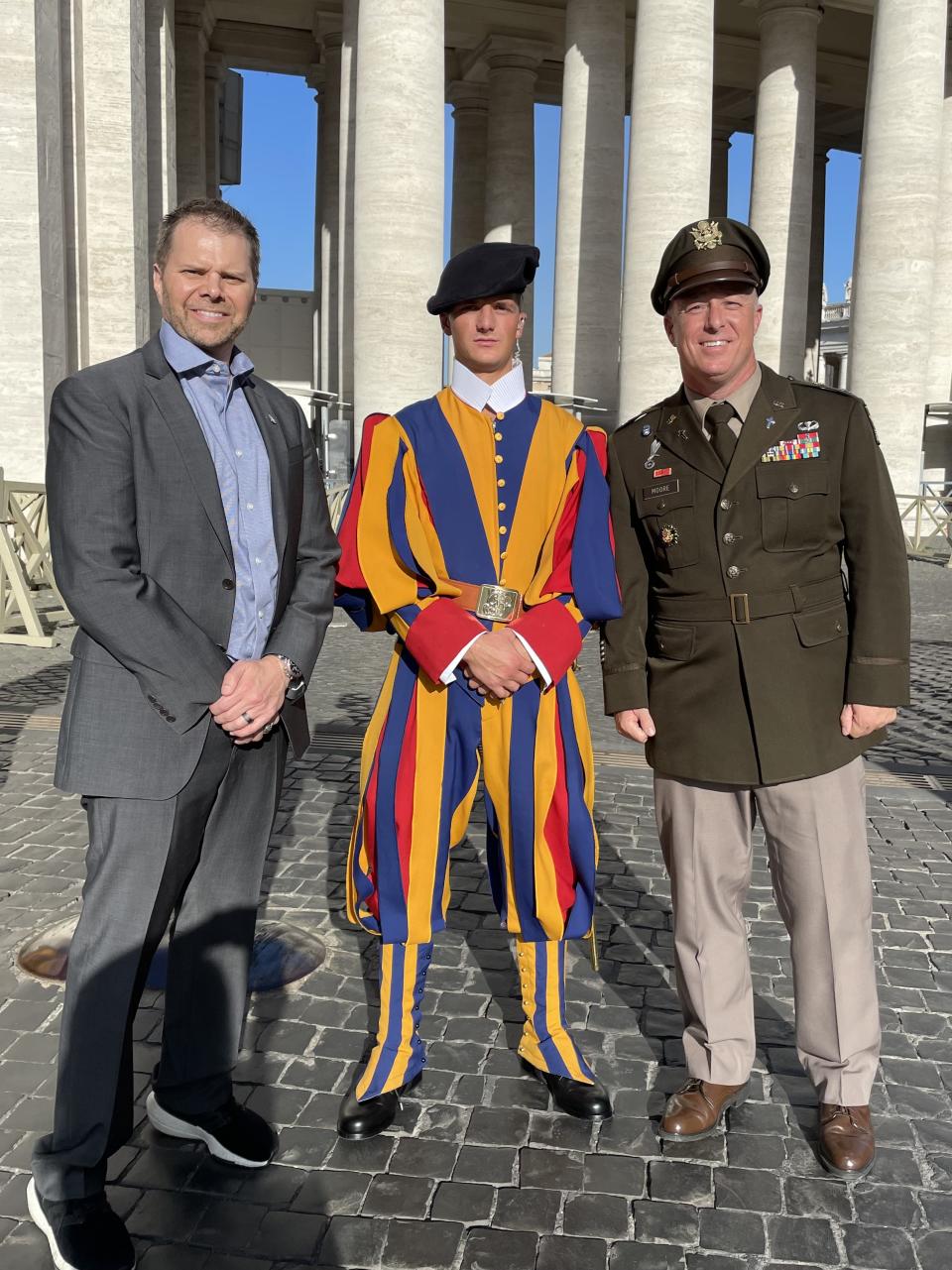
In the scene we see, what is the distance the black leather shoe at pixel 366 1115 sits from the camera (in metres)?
2.89

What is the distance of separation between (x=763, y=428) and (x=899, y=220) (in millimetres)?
20208

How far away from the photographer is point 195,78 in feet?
82.8

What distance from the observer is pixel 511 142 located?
89.6 feet

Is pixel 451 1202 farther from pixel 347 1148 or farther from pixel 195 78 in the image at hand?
pixel 195 78

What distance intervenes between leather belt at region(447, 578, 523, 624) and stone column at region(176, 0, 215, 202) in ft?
79.2

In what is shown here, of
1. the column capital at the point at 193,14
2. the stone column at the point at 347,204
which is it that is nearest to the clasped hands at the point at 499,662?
the stone column at the point at 347,204

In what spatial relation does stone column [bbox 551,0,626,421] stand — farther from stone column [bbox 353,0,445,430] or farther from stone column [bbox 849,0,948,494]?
stone column [bbox 353,0,445,430]

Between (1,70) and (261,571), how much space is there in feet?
38.6

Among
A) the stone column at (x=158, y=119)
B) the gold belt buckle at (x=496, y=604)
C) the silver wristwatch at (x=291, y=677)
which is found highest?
the stone column at (x=158, y=119)

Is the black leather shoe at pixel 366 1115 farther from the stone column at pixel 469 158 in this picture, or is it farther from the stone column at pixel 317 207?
the stone column at pixel 469 158

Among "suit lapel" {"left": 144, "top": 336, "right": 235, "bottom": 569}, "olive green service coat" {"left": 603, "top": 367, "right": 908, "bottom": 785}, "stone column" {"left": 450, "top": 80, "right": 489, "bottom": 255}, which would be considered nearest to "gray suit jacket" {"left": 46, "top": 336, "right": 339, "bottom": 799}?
"suit lapel" {"left": 144, "top": 336, "right": 235, "bottom": 569}

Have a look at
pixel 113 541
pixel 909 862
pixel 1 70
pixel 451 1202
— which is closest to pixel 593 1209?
pixel 451 1202

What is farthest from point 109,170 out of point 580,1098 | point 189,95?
point 580,1098

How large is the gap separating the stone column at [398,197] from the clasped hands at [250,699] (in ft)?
49.8
